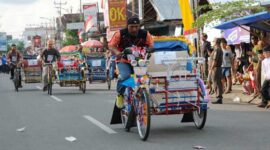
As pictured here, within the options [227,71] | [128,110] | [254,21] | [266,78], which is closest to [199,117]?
[128,110]

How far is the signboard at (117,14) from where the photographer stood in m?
37.0

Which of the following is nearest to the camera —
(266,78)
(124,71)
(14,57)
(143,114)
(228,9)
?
(143,114)

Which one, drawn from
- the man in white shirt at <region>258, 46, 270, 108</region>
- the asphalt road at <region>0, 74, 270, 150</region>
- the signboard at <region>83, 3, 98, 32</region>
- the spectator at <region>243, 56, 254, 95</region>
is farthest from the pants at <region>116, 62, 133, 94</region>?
the signboard at <region>83, 3, 98, 32</region>

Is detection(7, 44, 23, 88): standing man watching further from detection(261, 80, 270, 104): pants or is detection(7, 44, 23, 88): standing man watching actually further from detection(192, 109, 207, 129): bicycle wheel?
detection(192, 109, 207, 129): bicycle wheel

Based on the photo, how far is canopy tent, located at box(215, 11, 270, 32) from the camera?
1639 centimetres

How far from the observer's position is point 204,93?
376 inches

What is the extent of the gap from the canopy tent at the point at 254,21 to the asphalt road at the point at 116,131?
305 cm

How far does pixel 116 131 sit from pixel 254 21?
864 cm

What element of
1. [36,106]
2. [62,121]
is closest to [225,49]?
[36,106]

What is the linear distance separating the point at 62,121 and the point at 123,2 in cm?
2607

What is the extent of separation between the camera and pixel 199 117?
10.1 meters

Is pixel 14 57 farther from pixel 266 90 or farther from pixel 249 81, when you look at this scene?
pixel 266 90

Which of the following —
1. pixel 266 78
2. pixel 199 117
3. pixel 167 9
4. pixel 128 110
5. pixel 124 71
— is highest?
pixel 167 9

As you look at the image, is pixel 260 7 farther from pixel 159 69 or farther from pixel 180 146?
pixel 180 146
